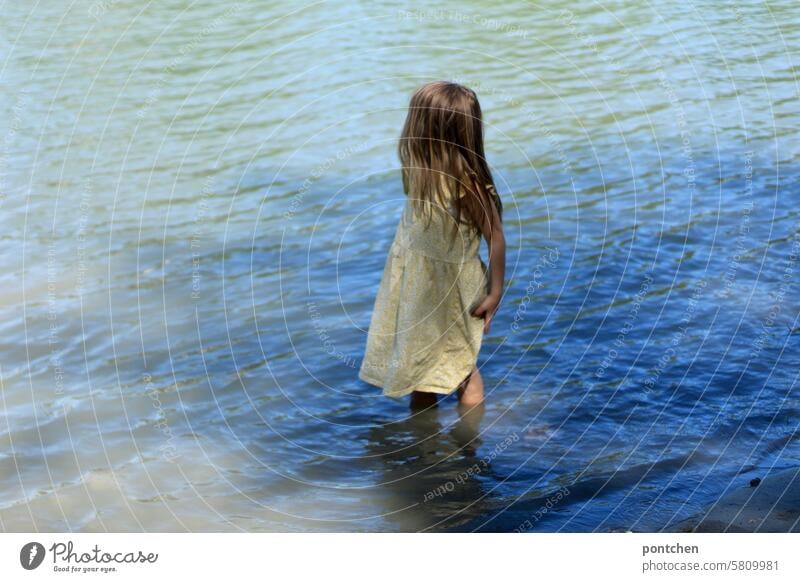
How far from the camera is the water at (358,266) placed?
474cm

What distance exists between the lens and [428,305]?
5094 mm

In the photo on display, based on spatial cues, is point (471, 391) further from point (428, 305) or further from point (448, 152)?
point (448, 152)

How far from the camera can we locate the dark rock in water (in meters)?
4.06

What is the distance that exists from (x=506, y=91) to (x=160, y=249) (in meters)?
4.06

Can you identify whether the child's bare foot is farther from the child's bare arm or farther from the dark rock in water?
the dark rock in water

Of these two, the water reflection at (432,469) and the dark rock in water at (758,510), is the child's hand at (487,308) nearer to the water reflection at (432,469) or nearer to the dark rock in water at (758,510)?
the water reflection at (432,469)

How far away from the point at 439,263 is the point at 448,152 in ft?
1.70

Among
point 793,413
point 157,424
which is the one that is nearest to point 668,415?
point 793,413

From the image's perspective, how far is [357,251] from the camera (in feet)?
23.4

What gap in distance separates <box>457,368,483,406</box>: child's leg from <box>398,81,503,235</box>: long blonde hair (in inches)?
31.7

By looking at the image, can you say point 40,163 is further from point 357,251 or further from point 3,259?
point 357,251

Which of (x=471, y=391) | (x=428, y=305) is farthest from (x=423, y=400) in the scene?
(x=428, y=305)

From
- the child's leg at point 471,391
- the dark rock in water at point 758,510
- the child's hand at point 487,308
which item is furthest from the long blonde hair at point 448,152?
the dark rock in water at point 758,510

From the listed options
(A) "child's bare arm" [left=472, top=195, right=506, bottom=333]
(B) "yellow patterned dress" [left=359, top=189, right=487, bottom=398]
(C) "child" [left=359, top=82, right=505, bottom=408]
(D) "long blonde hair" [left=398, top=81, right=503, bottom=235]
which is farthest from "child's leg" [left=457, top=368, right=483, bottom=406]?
(D) "long blonde hair" [left=398, top=81, right=503, bottom=235]
